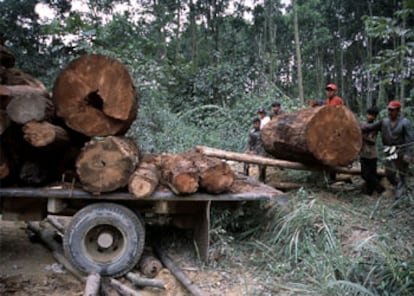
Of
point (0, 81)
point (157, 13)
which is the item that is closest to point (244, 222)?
point (0, 81)

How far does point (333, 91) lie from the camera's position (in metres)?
7.25

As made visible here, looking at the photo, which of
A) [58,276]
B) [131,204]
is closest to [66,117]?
[131,204]

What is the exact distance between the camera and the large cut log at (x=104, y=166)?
4539 mm

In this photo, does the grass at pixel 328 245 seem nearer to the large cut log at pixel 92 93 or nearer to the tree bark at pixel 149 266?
the tree bark at pixel 149 266

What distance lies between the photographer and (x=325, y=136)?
20.1 ft

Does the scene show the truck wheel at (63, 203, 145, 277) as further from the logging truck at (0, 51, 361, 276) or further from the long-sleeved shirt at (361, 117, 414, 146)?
the long-sleeved shirt at (361, 117, 414, 146)

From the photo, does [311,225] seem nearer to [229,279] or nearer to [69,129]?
[229,279]

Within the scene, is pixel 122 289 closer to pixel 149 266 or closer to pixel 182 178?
pixel 149 266

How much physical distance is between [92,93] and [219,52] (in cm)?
1466

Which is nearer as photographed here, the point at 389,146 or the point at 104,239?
the point at 104,239

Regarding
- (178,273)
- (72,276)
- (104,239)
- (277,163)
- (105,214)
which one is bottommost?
(72,276)

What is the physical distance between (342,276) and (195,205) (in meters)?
1.99

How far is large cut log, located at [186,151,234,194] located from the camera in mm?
4777

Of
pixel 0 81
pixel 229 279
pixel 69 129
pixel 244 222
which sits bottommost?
pixel 229 279
